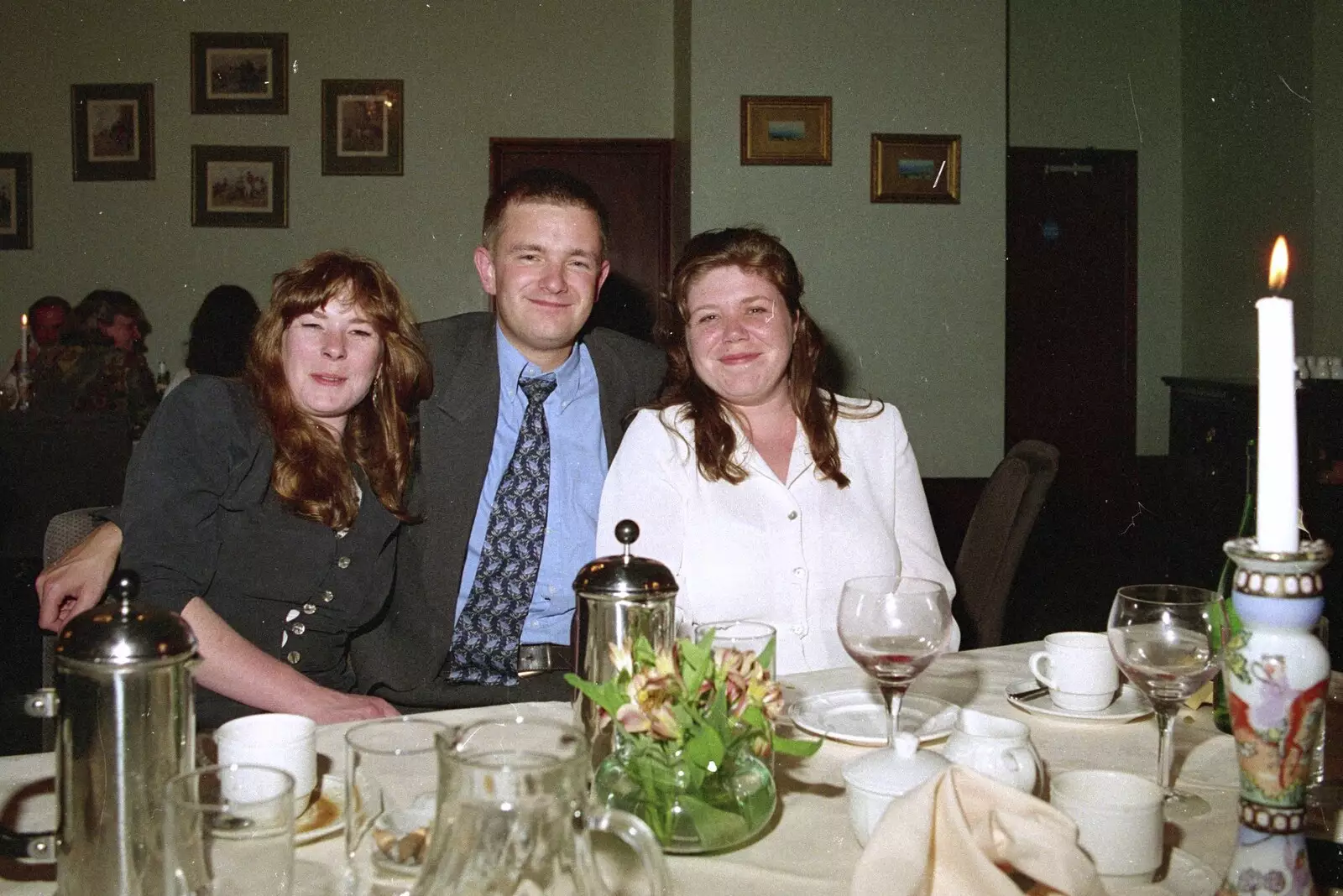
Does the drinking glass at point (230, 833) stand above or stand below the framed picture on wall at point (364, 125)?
below

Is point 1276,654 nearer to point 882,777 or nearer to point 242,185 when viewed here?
point 882,777

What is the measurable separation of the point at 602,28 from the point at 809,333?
467cm

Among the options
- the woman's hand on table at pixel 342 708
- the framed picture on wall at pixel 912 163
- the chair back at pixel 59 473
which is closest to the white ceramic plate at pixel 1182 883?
the woman's hand on table at pixel 342 708

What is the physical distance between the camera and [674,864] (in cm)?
98

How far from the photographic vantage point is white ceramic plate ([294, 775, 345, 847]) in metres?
1.00

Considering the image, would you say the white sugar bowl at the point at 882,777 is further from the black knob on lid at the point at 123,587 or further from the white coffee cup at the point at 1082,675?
the black knob on lid at the point at 123,587

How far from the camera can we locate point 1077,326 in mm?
7195

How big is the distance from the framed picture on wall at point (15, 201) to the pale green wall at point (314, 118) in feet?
0.16

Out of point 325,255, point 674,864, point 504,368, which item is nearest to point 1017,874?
point 674,864

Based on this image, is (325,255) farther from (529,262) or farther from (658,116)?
(658,116)

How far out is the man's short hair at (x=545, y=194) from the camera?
2.47m

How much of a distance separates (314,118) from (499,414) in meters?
4.67

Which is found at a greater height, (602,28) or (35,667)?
(602,28)

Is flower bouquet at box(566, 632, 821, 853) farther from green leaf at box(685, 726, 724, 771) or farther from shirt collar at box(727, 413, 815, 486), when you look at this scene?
shirt collar at box(727, 413, 815, 486)
